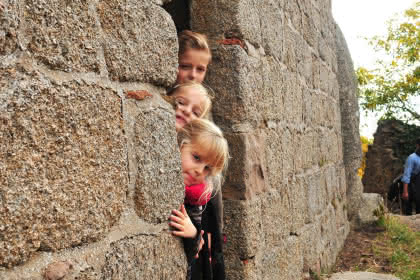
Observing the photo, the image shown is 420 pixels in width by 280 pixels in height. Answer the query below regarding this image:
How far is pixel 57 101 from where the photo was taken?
3.39ft

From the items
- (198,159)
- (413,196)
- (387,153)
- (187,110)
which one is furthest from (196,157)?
(387,153)

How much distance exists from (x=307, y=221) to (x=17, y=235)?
2.92 meters

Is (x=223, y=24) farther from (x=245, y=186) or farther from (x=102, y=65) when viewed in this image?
(x=102, y=65)

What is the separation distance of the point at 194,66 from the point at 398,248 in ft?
13.1

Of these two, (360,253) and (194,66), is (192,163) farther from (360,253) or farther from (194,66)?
(360,253)

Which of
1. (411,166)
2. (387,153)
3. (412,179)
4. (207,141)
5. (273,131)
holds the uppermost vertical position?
(207,141)

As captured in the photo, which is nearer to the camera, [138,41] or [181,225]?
[138,41]

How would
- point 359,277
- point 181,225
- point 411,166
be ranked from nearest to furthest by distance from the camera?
Result: point 181,225
point 359,277
point 411,166

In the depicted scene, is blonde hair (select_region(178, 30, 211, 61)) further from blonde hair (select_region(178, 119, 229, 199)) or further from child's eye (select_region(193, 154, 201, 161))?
child's eye (select_region(193, 154, 201, 161))

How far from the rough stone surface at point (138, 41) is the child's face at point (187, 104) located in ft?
1.44

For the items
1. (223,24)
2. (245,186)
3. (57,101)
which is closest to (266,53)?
(223,24)

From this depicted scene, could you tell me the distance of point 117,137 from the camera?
49.3 inches

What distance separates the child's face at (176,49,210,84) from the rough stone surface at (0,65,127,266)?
3.16 ft

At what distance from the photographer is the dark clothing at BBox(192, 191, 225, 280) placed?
207cm
